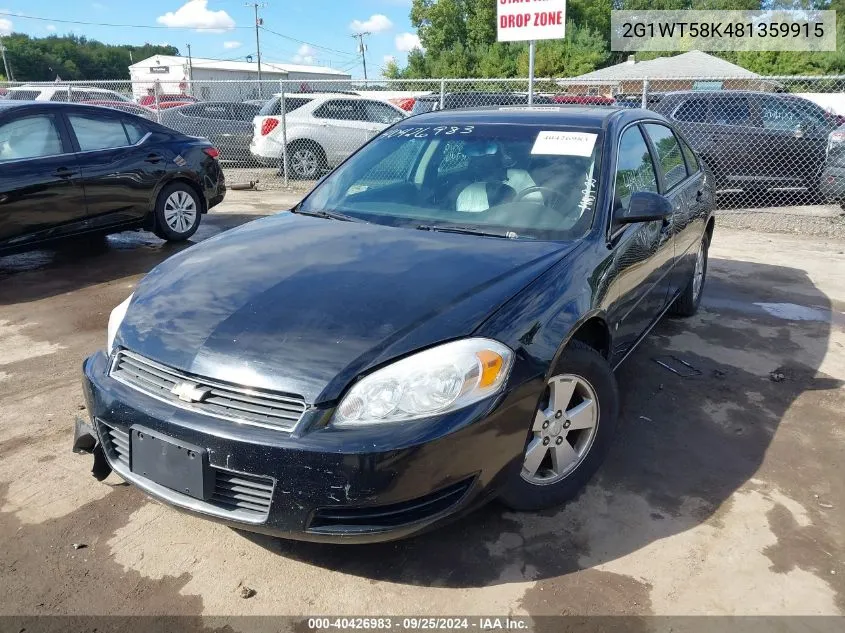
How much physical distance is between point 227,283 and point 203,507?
2.82 feet

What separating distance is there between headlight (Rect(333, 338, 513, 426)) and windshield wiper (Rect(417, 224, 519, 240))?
3.02 feet

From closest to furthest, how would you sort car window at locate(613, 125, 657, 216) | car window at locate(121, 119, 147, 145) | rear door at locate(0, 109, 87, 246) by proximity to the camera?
car window at locate(613, 125, 657, 216) < rear door at locate(0, 109, 87, 246) < car window at locate(121, 119, 147, 145)

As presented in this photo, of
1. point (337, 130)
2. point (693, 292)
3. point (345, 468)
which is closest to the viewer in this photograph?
point (345, 468)

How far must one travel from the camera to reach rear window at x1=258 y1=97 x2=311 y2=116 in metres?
12.7

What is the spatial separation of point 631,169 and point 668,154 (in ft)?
3.37

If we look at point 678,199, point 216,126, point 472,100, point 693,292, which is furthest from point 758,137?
point 216,126

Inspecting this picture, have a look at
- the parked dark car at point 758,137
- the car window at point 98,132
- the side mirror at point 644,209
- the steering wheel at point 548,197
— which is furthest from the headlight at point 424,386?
the parked dark car at point 758,137

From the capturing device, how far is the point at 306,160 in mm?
12594

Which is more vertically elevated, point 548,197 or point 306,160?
point 548,197

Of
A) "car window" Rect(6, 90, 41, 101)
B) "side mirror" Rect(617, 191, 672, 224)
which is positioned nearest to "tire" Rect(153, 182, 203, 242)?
"side mirror" Rect(617, 191, 672, 224)

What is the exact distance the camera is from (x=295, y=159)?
41.4ft

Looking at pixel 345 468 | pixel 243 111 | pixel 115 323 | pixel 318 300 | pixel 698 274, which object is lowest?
pixel 698 274

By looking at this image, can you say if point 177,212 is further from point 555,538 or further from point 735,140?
point 735,140

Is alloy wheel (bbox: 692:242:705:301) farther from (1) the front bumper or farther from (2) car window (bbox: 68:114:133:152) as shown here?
(2) car window (bbox: 68:114:133:152)
